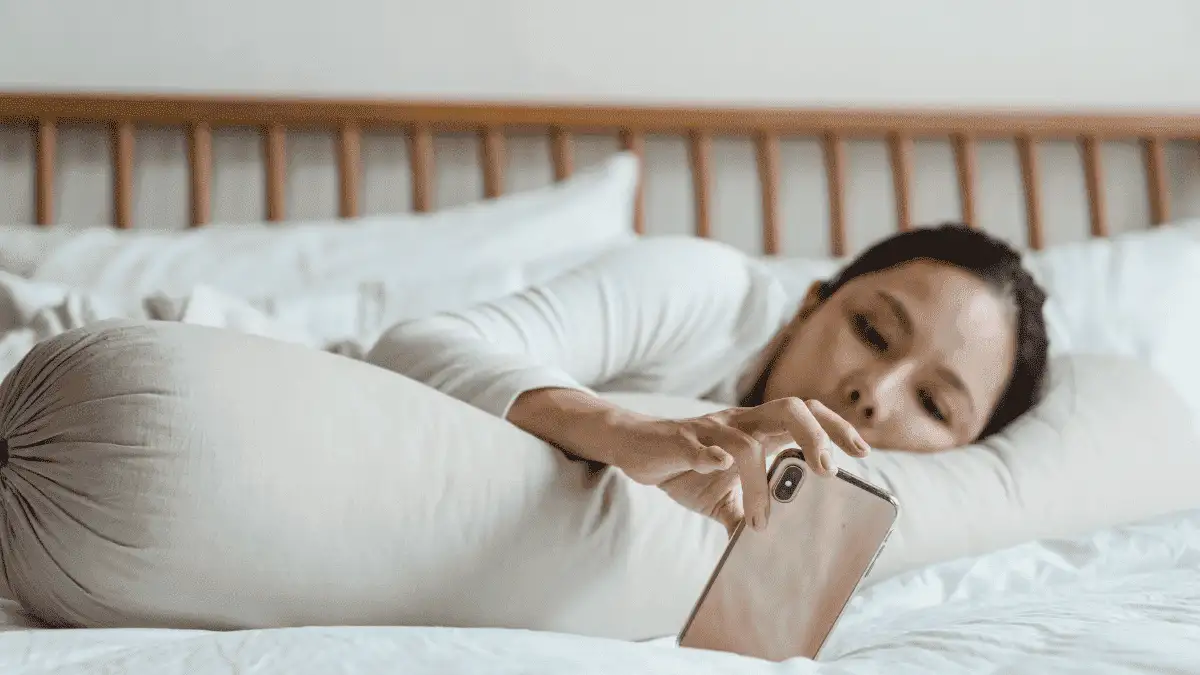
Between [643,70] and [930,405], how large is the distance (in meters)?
0.84

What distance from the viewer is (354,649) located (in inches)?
16.9

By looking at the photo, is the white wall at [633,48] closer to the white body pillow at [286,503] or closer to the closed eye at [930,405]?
the closed eye at [930,405]

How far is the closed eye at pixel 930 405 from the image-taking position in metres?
0.89

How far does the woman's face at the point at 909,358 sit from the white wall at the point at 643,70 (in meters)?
0.68

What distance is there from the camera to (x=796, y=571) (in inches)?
21.7

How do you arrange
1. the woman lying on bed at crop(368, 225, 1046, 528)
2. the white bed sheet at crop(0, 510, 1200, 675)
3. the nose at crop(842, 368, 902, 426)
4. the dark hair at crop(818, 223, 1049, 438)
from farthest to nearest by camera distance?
the dark hair at crop(818, 223, 1049, 438)
the nose at crop(842, 368, 902, 426)
the woman lying on bed at crop(368, 225, 1046, 528)
the white bed sheet at crop(0, 510, 1200, 675)

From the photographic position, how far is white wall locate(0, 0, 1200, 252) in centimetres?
141

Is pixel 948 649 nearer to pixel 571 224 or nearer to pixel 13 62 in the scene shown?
pixel 571 224

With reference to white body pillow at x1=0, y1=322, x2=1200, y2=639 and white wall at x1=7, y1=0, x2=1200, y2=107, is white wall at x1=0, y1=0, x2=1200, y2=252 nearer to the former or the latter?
white wall at x1=7, y1=0, x2=1200, y2=107

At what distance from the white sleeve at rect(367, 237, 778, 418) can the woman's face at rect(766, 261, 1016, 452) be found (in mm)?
82

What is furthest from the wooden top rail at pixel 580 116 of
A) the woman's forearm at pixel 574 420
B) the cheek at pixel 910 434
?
the woman's forearm at pixel 574 420

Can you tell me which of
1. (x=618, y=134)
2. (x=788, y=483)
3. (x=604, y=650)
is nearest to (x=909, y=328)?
(x=788, y=483)

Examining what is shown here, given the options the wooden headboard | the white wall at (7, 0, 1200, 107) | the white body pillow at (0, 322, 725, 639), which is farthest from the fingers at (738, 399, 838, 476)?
the white wall at (7, 0, 1200, 107)

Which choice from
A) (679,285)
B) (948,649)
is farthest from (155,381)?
(679,285)
